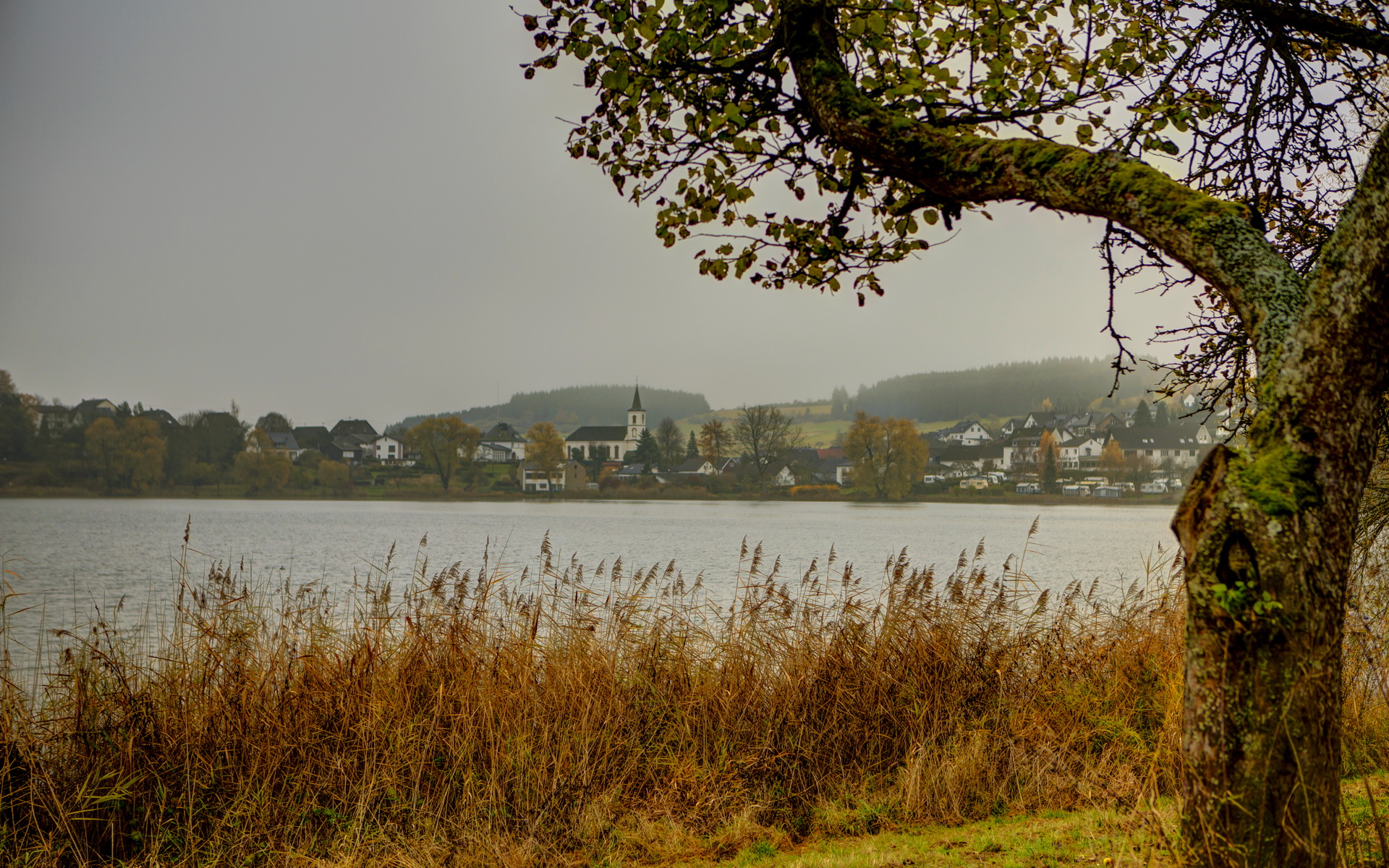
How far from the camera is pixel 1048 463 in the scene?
8156 centimetres

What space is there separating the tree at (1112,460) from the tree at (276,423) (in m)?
110

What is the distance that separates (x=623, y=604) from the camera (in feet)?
24.0

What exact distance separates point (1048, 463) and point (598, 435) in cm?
8551

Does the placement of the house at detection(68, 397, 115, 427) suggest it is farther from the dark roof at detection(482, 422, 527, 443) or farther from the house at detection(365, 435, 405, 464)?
the dark roof at detection(482, 422, 527, 443)

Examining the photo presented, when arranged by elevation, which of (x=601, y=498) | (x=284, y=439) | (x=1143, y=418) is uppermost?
(x=284, y=439)

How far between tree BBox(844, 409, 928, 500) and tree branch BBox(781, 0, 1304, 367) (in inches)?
2893

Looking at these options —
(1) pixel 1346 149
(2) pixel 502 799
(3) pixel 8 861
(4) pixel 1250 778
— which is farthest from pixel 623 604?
(1) pixel 1346 149

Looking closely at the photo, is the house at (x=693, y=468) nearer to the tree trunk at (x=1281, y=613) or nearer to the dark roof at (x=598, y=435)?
the dark roof at (x=598, y=435)

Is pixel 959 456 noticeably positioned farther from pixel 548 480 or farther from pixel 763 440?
pixel 548 480

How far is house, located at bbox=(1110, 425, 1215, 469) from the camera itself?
9269 centimetres

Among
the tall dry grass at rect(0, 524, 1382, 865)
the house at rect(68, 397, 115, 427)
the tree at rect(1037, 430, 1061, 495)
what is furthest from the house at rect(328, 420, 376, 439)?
the tall dry grass at rect(0, 524, 1382, 865)

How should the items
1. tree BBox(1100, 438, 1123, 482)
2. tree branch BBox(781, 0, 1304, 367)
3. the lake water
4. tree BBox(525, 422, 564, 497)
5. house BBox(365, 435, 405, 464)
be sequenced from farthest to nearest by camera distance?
1. house BBox(365, 435, 405, 464)
2. tree BBox(525, 422, 564, 497)
3. tree BBox(1100, 438, 1123, 482)
4. the lake water
5. tree branch BBox(781, 0, 1304, 367)

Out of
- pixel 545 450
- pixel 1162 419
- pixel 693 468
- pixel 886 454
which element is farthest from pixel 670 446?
pixel 1162 419

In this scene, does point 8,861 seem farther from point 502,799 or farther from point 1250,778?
point 1250,778
